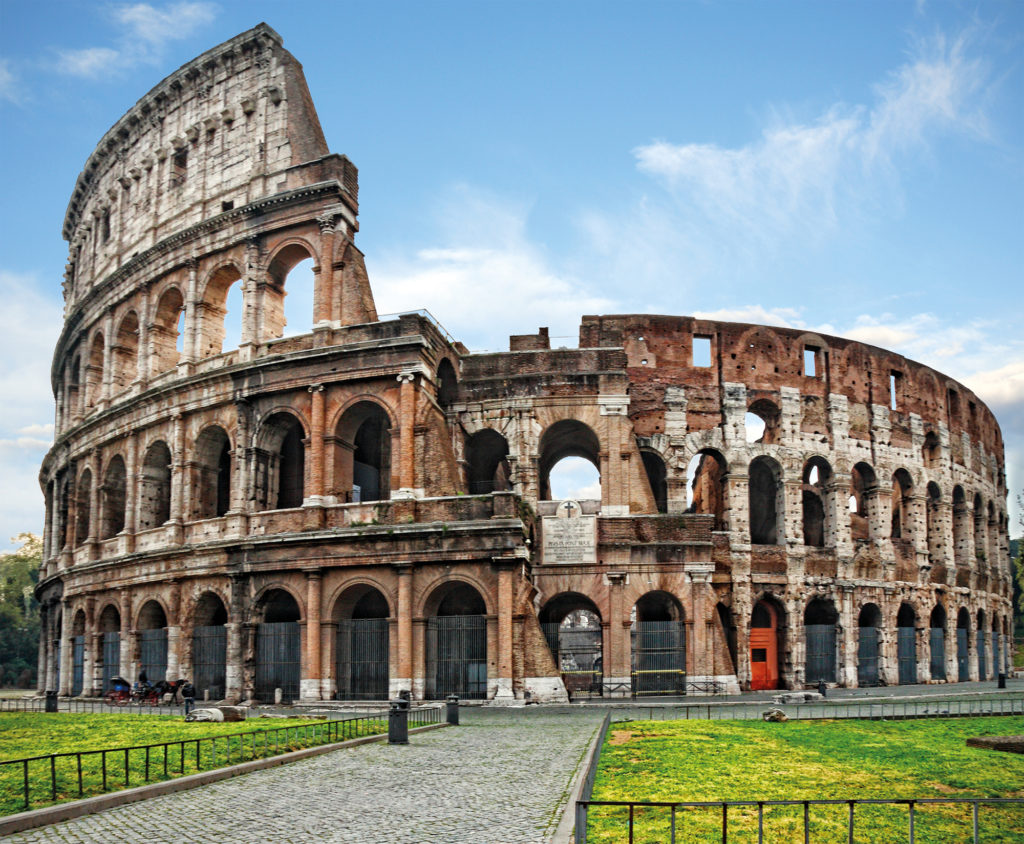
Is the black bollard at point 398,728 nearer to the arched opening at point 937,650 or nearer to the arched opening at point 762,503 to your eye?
the arched opening at point 762,503

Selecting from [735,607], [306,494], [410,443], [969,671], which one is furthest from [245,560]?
[969,671]

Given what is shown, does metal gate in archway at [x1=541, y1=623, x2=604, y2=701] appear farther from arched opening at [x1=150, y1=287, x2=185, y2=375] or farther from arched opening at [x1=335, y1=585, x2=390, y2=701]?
arched opening at [x1=150, y1=287, x2=185, y2=375]

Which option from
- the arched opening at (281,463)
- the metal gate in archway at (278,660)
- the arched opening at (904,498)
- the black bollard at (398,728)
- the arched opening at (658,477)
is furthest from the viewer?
the arched opening at (904,498)

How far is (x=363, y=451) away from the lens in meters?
30.8

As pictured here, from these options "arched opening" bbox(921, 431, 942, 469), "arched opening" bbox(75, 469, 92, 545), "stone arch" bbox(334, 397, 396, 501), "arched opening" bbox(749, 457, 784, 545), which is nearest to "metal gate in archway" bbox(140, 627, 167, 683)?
"stone arch" bbox(334, 397, 396, 501)

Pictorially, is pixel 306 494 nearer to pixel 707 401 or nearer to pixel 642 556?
pixel 642 556

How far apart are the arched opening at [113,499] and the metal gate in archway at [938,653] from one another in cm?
2964

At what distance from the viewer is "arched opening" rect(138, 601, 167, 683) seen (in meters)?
29.5

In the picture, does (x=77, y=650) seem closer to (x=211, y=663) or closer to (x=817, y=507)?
(x=211, y=663)

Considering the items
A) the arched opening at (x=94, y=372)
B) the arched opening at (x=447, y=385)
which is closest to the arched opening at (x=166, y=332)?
the arched opening at (x=94, y=372)

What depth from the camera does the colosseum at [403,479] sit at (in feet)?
86.1

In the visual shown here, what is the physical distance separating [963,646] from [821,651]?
9765 mm

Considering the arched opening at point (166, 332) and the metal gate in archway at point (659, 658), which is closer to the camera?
the metal gate in archway at point (659, 658)

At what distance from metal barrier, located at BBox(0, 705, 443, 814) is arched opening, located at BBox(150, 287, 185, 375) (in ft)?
63.9
